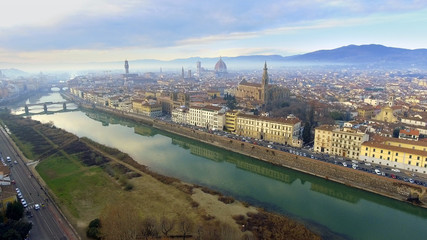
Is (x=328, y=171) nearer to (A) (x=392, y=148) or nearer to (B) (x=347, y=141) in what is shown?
(B) (x=347, y=141)

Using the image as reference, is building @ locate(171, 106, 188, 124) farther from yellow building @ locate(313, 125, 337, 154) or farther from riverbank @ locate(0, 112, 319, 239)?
yellow building @ locate(313, 125, 337, 154)

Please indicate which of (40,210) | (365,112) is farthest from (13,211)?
(365,112)

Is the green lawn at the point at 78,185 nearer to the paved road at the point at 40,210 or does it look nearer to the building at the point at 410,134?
the paved road at the point at 40,210

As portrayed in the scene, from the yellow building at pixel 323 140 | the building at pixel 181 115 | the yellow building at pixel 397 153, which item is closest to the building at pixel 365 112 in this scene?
the yellow building at pixel 323 140

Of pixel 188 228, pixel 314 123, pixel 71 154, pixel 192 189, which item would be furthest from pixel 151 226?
pixel 314 123

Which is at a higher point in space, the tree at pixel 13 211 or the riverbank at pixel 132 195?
the tree at pixel 13 211
